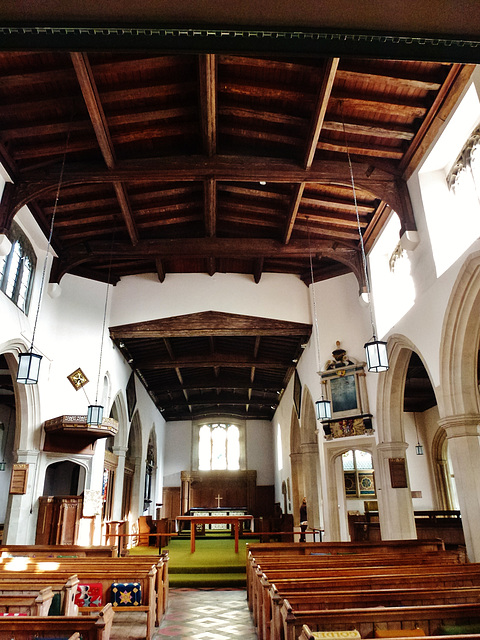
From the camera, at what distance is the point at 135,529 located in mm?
14844

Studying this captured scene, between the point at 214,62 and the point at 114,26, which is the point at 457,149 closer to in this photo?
the point at 214,62

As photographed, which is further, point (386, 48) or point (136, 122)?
point (136, 122)

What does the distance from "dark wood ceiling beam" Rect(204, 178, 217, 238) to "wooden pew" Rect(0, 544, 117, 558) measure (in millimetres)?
5571

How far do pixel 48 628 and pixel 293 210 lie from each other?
707 centimetres

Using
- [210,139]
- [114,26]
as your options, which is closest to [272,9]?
[114,26]

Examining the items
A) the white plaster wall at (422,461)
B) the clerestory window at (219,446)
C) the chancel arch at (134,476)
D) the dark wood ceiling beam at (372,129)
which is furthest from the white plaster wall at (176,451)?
the dark wood ceiling beam at (372,129)

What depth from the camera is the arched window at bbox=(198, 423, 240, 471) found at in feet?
68.9

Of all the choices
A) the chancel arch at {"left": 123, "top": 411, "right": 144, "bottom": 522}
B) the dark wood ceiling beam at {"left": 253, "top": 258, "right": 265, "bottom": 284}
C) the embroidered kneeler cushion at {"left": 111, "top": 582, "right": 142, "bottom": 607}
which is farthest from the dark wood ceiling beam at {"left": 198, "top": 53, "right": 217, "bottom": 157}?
the chancel arch at {"left": 123, "top": 411, "right": 144, "bottom": 522}

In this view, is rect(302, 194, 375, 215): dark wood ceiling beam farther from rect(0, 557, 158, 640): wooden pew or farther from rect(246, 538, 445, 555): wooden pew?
rect(0, 557, 158, 640): wooden pew

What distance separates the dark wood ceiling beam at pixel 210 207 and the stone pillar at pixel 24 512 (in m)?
5.18

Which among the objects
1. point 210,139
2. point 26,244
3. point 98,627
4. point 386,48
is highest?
point 210,139

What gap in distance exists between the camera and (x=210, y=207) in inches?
326

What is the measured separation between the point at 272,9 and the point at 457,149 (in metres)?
5.57

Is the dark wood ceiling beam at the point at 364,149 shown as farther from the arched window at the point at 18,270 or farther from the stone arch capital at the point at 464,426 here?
the arched window at the point at 18,270
